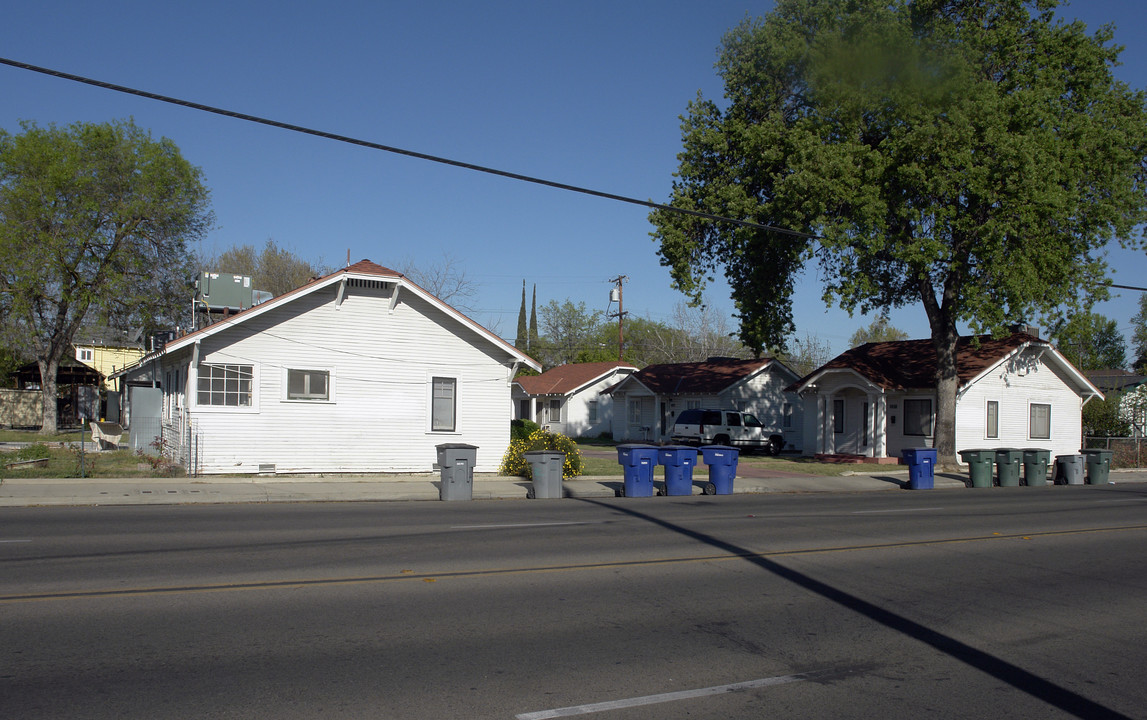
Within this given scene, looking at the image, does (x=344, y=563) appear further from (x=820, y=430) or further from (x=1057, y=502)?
(x=820, y=430)

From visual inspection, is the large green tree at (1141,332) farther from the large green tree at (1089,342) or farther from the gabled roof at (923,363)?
the gabled roof at (923,363)

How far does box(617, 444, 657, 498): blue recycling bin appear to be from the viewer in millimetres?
20156

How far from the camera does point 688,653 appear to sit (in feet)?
22.5

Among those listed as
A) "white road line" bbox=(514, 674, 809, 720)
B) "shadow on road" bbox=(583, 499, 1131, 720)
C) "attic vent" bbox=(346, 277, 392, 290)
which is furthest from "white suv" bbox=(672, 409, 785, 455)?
"white road line" bbox=(514, 674, 809, 720)

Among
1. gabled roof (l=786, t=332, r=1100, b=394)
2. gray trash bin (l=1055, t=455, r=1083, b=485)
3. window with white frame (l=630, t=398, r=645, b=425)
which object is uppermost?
gabled roof (l=786, t=332, r=1100, b=394)

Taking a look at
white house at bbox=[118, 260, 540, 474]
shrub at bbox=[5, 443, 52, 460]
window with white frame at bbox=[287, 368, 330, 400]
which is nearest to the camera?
white house at bbox=[118, 260, 540, 474]

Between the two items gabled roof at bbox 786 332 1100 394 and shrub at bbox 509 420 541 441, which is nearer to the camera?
gabled roof at bbox 786 332 1100 394

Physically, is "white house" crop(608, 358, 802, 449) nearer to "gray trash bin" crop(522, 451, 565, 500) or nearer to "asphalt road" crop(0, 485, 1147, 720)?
"gray trash bin" crop(522, 451, 565, 500)

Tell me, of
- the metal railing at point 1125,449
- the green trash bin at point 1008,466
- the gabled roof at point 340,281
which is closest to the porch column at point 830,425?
the green trash bin at point 1008,466

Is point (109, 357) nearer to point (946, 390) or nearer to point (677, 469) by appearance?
point (677, 469)

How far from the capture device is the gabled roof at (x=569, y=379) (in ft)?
159

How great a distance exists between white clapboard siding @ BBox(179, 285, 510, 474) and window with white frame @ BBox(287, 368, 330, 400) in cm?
17

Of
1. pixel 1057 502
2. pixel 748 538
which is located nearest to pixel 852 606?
pixel 748 538

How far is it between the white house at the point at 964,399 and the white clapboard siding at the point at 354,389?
1578 cm
